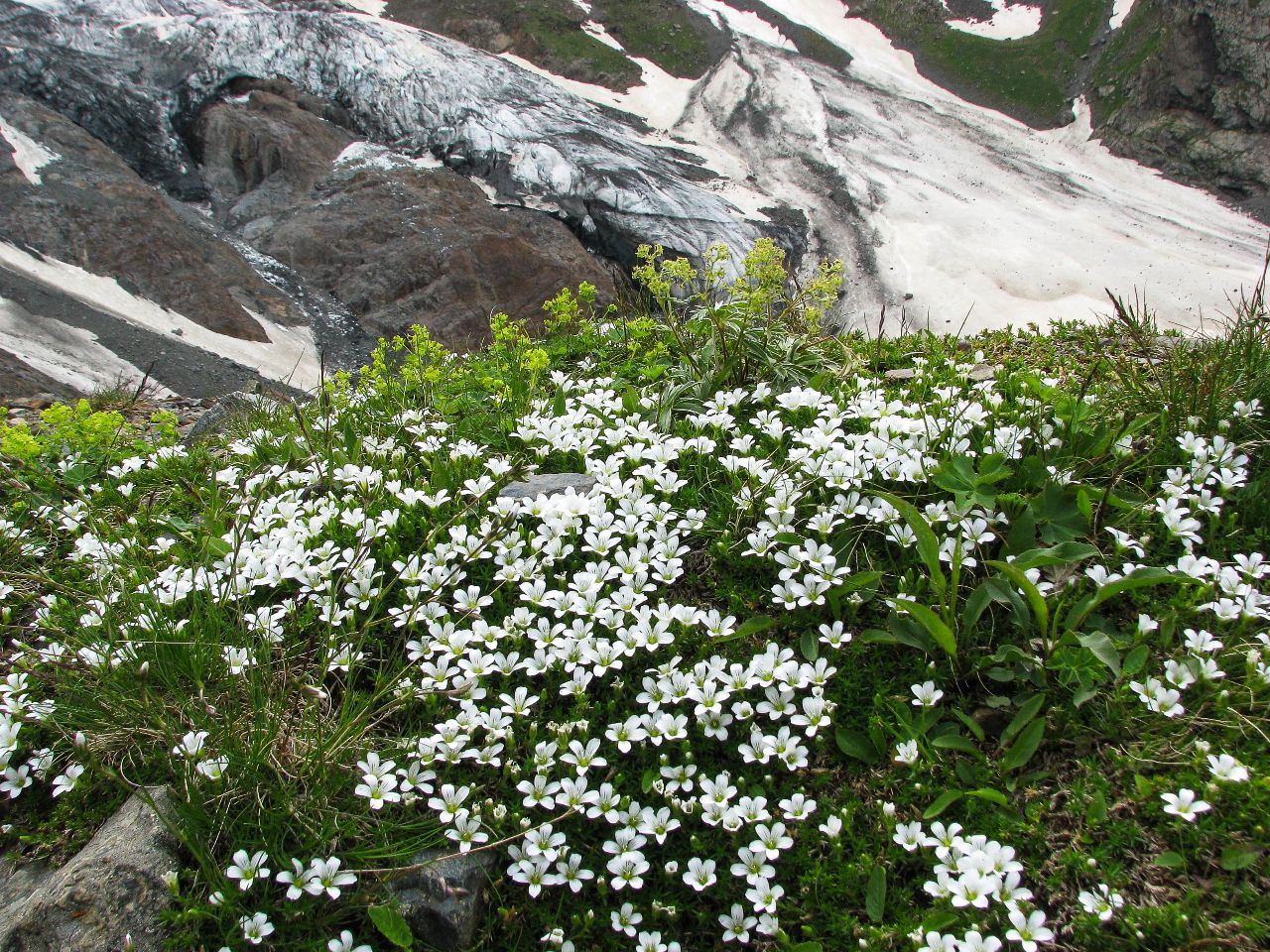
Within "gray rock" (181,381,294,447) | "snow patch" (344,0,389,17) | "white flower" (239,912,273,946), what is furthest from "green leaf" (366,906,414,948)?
"snow patch" (344,0,389,17)

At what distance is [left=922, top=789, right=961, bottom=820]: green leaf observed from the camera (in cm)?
251

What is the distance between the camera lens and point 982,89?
28500mm

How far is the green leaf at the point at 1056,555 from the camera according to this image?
3.07 metres

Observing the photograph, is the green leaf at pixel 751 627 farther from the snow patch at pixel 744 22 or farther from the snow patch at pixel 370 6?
the snow patch at pixel 744 22

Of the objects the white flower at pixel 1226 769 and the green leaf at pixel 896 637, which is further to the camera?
the green leaf at pixel 896 637

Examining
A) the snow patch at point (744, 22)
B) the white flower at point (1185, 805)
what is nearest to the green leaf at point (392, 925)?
the white flower at point (1185, 805)

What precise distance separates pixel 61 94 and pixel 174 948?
25021 millimetres

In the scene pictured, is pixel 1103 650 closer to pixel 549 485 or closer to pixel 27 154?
pixel 549 485

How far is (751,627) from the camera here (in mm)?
3100

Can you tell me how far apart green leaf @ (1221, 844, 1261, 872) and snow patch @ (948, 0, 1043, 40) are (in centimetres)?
3512

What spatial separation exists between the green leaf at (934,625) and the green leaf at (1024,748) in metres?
0.37

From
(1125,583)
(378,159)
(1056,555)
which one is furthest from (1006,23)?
(1125,583)

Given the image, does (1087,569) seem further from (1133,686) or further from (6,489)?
(6,489)

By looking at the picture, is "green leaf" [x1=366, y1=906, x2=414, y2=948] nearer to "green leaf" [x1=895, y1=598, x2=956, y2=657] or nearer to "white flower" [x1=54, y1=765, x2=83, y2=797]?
"white flower" [x1=54, y1=765, x2=83, y2=797]
